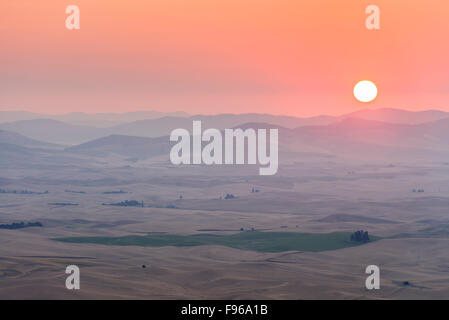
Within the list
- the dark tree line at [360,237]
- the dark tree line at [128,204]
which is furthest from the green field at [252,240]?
the dark tree line at [128,204]

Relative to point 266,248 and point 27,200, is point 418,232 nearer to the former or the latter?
point 266,248

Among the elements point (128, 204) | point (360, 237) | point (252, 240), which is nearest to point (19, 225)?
point (252, 240)

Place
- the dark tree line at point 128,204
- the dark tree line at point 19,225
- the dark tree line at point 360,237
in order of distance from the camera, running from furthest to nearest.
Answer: the dark tree line at point 128,204 < the dark tree line at point 19,225 < the dark tree line at point 360,237

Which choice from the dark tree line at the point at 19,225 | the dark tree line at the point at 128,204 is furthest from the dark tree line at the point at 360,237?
the dark tree line at the point at 128,204

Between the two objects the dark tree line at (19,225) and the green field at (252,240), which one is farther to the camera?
the dark tree line at (19,225)

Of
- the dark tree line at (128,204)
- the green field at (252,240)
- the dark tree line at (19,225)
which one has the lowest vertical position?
the green field at (252,240)

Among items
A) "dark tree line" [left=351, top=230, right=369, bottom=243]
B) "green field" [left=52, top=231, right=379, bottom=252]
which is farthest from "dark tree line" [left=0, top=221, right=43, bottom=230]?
"dark tree line" [left=351, top=230, right=369, bottom=243]

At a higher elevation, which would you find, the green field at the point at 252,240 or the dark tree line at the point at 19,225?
the dark tree line at the point at 19,225

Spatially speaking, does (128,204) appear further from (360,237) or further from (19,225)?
(360,237)

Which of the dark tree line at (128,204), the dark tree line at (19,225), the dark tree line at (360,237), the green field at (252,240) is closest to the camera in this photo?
the green field at (252,240)

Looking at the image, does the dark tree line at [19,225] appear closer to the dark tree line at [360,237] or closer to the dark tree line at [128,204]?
the dark tree line at [128,204]
